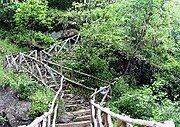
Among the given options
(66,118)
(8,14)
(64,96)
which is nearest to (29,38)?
(8,14)

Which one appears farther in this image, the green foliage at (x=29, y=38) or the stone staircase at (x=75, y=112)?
the green foliage at (x=29, y=38)

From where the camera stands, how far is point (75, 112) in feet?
42.1

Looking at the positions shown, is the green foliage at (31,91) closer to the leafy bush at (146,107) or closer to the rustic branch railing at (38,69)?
the rustic branch railing at (38,69)

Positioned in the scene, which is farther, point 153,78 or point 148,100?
point 153,78

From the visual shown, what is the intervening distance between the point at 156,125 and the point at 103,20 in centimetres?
1270

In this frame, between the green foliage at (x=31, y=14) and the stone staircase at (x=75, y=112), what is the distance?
8.61 m

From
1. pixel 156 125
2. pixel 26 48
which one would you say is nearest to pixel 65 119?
pixel 156 125

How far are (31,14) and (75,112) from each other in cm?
1130

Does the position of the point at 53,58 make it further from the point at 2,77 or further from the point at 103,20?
the point at 2,77

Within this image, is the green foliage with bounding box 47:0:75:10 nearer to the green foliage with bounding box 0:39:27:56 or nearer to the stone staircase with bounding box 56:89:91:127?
the green foliage with bounding box 0:39:27:56

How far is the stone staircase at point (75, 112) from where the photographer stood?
11.2m

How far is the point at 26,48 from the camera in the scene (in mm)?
22656

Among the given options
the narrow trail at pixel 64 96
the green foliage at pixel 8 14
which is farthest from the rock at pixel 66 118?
the green foliage at pixel 8 14

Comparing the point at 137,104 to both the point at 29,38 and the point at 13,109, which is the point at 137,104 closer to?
the point at 13,109
